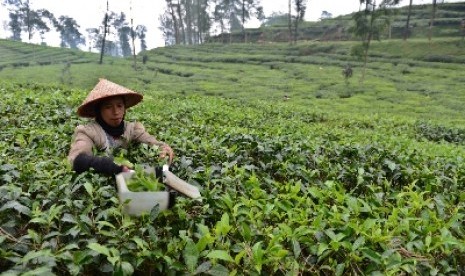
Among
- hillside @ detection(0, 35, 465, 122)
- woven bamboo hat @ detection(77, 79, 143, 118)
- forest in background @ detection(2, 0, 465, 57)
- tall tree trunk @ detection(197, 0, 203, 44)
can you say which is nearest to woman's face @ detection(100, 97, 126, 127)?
woven bamboo hat @ detection(77, 79, 143, 118)

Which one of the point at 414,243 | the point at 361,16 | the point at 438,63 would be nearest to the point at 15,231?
the point at 414,243

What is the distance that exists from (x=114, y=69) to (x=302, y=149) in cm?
3995

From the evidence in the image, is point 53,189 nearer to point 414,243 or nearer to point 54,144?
point 54,144

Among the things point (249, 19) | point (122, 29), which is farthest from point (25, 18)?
point (249, 19)

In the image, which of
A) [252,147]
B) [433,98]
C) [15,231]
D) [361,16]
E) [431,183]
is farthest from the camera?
[361,16]

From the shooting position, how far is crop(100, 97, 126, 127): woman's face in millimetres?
3725

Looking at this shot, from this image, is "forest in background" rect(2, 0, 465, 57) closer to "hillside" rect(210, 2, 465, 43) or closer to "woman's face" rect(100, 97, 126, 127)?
"hillside" rect(210, 2, 465, 43)

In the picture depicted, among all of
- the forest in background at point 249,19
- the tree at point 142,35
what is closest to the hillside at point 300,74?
the forest in background at point 249,19

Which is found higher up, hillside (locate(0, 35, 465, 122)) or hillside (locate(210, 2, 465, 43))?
hillside (locate(210, 2, 465, 43))

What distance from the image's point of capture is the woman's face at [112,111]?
372 cm

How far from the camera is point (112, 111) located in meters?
3.72

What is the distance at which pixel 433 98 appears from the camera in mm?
26562

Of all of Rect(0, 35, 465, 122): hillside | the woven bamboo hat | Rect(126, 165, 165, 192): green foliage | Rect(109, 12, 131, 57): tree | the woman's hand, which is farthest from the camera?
Rect(109, 12, 131, 57): tree

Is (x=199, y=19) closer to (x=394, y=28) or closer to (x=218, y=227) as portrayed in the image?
(x=394, y=28)
